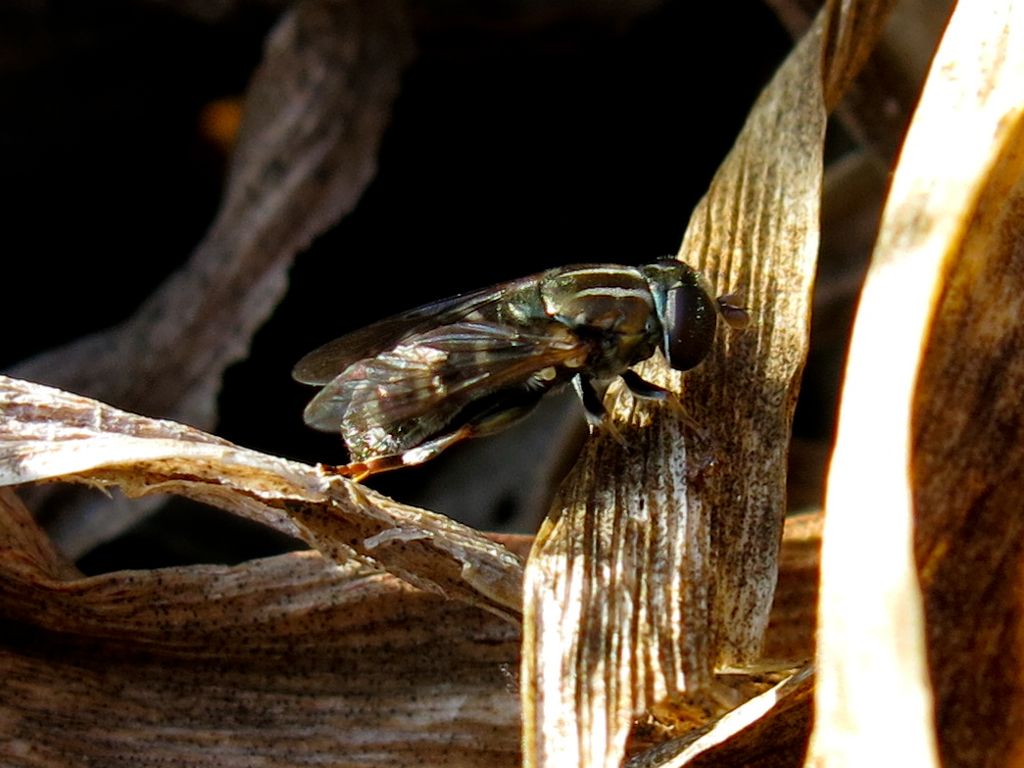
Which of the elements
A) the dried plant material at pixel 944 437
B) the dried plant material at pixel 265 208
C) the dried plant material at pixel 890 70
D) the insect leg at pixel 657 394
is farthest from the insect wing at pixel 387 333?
the dried plant material at pixel 944 437

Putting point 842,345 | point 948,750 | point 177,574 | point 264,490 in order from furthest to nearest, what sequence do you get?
point 842,345, point 177,574, point 264,490, point 948,750

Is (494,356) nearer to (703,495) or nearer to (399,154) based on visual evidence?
(703,495)

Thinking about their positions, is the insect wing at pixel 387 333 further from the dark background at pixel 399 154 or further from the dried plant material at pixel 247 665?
the dark background at pixel 399 154

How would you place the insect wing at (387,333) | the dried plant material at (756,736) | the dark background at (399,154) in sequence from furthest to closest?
the dark background at (399,154) < the insect wing at (387,333) < the dried plant material at (756,736)

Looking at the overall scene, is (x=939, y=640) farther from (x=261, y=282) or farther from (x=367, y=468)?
(x=261, y=282)

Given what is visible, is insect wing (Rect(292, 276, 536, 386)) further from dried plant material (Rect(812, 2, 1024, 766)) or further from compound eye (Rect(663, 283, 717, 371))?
dried plant material (Rect(812, 2, 1024, 766))

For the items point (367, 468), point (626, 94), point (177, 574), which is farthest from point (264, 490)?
point (626, 94)

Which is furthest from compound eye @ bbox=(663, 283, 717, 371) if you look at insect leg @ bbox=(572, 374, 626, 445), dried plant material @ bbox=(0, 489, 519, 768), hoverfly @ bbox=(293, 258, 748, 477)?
dried plant material @ bbox=(0, 489, 519, 768)
